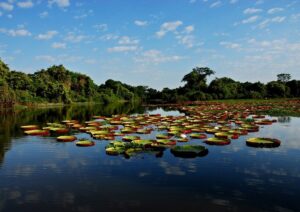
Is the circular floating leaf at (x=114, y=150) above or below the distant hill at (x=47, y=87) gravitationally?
below

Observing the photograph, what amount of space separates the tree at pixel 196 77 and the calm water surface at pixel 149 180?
86651 mm

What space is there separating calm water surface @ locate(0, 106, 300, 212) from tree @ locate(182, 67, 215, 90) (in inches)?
3411

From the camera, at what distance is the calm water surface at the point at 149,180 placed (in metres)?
7.24

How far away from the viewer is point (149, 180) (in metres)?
9.07

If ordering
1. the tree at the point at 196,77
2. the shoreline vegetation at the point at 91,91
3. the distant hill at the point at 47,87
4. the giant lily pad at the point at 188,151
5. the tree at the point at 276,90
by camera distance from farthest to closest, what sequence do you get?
the tree at the point at 196,77
the tree at the point at 276,90
the shoreline vegetation at the point at 91,91
the distant hill at the point at 47,87
the giant lily pad at the point at 188,151

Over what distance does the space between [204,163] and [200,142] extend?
4.58 metres

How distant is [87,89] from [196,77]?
39.0 m

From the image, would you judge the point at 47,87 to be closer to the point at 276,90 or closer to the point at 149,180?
the point at 149,180

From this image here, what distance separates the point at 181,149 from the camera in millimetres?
12781

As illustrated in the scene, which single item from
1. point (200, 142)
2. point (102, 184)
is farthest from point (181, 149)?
point (102, 184)

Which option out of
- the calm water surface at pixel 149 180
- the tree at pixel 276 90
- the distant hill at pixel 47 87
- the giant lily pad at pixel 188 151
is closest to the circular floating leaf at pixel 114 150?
the calm water surface at pixel 149 180

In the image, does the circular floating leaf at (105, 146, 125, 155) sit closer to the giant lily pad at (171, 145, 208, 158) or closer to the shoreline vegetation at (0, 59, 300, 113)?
the giant lily pad at (171, 145, 208, 158)

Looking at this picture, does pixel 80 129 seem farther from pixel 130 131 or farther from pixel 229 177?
pixel 229 177

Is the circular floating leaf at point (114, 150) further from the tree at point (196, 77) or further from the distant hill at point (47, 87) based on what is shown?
the tree at point (196, 77)
